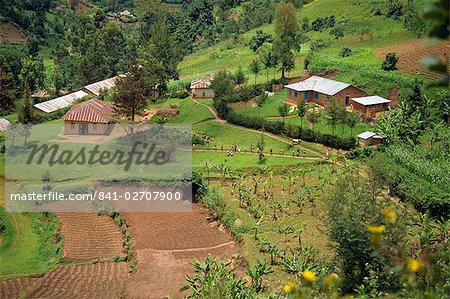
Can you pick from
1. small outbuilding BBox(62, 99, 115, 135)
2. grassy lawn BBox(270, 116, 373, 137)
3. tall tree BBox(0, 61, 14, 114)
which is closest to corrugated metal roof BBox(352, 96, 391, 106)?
grassy lawn BBox(270, 116, 373, 137)

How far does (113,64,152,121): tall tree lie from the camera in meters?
40.1

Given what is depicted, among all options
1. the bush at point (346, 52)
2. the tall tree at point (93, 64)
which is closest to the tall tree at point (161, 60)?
the tall tree at point (93, 64)

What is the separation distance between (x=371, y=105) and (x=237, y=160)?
12.4 meters

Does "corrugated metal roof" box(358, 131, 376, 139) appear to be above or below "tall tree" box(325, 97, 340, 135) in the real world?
below

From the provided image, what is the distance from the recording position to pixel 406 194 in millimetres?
26953

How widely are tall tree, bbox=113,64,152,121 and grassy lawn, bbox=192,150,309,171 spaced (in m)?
6.71

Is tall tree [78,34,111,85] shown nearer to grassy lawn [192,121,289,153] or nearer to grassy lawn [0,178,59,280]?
grassy lawn [192,121,289,153]

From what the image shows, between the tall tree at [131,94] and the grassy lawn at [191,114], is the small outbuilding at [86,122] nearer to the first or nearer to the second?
the tall tree at [131,94]

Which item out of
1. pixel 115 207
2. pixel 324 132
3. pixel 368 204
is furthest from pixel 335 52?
pixel 368 204

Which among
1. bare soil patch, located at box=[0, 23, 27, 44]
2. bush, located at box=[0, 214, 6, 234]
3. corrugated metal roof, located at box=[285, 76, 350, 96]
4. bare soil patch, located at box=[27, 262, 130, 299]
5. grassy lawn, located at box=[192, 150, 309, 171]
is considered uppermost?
bare soil patch, located at box=[0, 23, 27, 44]

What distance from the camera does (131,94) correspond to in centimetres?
4022

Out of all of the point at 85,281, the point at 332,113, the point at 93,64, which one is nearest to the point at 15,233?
the point at 85,281

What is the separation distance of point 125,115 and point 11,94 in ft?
72.1

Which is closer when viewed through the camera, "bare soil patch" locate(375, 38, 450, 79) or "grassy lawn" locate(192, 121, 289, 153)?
"grassy lawn" locate(192, 121, 289, 153)
